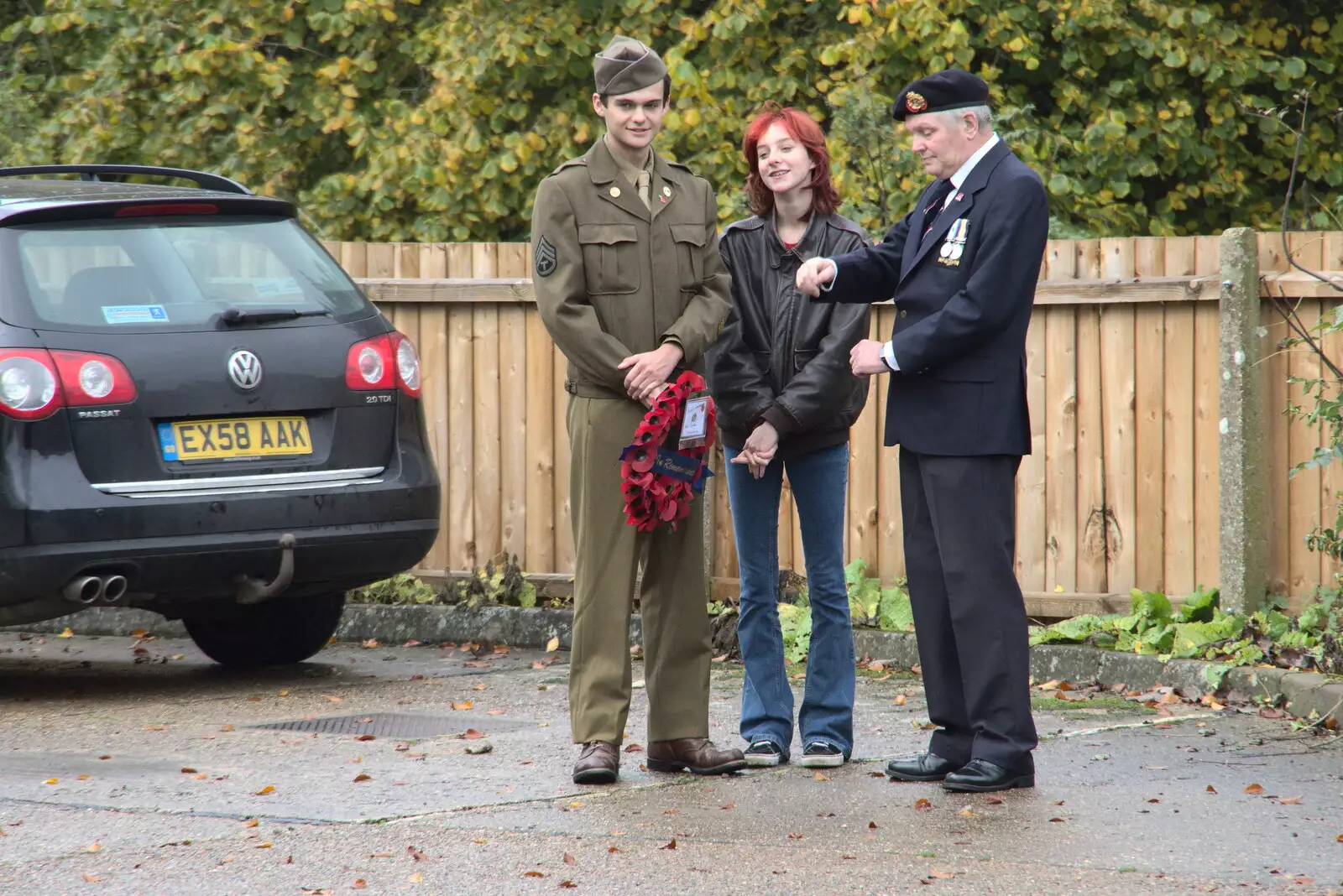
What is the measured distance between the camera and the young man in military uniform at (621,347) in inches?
207

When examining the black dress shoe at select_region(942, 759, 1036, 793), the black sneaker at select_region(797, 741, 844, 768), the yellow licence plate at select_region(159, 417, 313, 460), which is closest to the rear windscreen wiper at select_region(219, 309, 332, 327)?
the yellow licence plate at select_region(159, 417, 313, 460)

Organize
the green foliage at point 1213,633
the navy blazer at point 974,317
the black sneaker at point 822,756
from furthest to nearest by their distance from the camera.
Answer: the green foliage at point 1213,633
the black sneaker at point 822,756
the navy blazer at point 974,317

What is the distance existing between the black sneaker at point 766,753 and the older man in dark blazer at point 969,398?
385 millimetres

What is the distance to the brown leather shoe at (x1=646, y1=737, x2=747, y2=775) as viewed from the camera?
5.40 meters

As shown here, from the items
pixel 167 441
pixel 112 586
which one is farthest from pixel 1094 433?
pixel 112 586

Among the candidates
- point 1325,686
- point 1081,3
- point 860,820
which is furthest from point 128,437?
point 1081,3

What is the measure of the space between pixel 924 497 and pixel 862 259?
0.71m

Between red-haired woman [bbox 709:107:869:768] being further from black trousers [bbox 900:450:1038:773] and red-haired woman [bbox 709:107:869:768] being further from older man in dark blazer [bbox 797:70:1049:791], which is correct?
black trousers [bbox 900:450:1038:773]

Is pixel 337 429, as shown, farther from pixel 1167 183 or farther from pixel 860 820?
pixel 1167 183

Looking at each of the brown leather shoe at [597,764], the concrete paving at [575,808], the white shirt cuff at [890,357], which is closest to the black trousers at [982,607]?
the concrete paving at [575,808]

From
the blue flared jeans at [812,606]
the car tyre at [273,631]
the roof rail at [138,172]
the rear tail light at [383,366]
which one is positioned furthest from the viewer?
the car tyre at [273,631]

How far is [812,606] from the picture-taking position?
5648 mm

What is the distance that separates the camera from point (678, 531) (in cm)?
547

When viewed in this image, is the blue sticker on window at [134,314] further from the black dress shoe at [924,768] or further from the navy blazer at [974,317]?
the black dress shoe at [924,768]
